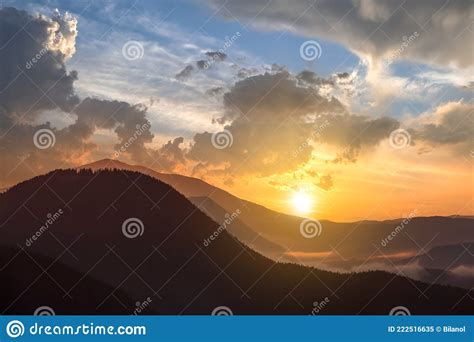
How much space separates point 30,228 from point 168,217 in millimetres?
14685

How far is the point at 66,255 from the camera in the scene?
35375 mm

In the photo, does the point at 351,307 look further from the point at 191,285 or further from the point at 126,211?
the point at 126,211

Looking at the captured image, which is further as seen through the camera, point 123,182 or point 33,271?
point 123,182

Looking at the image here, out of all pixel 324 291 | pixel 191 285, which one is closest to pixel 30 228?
pixel 191 285

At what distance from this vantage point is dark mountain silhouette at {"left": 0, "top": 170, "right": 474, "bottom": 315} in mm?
32281

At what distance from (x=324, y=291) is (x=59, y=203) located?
23.7 m

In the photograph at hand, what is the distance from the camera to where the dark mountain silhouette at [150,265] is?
1271 inches

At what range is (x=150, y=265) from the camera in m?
41.2

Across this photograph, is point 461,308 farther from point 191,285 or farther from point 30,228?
point 30,228
